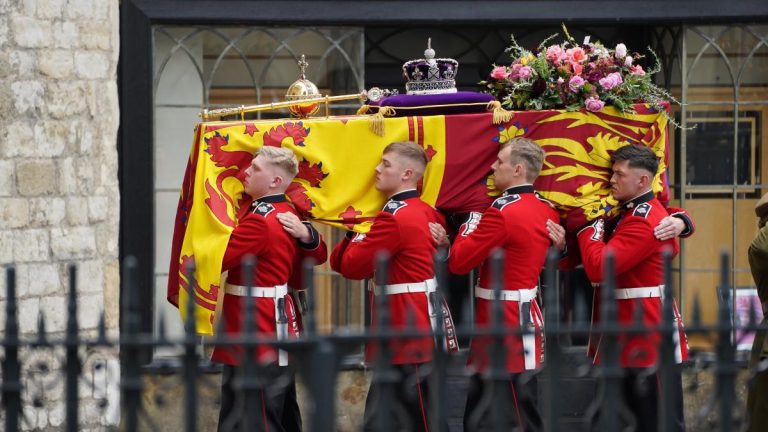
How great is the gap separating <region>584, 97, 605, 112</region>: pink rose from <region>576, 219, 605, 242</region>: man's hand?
0.54m

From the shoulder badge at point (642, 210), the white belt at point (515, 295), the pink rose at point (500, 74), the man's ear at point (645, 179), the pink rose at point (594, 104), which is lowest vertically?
the white belt at point (515, 295)

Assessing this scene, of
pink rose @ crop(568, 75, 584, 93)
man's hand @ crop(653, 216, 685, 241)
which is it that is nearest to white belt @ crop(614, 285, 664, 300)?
man's hand @ crop(653, 216, 685, 241)

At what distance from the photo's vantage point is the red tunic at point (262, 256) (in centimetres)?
618

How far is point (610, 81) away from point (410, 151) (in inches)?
39.7

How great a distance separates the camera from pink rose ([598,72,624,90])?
20.3ft

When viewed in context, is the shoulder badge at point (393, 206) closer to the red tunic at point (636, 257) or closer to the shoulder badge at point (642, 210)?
the red tunic at point (636, 257)

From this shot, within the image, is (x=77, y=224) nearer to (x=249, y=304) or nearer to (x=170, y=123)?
(x=170, y=123)

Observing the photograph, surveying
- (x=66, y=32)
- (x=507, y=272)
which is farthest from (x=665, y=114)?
(x=66, y=32)

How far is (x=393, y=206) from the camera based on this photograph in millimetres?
6223

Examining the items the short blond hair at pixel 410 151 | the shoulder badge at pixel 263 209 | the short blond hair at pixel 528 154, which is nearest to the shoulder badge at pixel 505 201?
the short blond hair at pixel 528 154

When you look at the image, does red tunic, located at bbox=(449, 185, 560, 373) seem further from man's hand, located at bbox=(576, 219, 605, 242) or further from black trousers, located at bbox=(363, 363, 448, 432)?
black trousers, located at bbox=(363, 363, 448, 432)

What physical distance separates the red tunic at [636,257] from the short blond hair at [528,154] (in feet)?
1.31

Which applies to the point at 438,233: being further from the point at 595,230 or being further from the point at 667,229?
the point at 667,229

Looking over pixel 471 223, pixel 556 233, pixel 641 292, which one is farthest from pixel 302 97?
pixel 641 292
